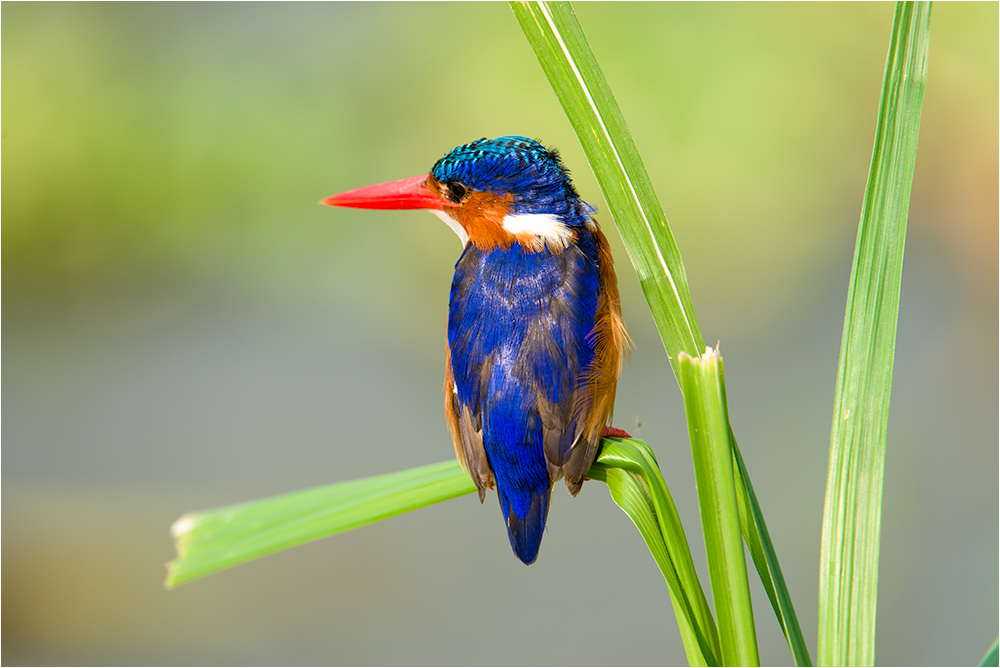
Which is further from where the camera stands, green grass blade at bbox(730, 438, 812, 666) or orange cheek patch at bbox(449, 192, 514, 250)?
orange cheek patch at bbox(449, 192, 514, 250)

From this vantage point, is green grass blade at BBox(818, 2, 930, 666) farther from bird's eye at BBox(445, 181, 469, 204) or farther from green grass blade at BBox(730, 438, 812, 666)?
bird's eye at BBox(445, 181, 469, 204)

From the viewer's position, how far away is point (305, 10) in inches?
95.9

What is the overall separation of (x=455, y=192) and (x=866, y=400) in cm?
29

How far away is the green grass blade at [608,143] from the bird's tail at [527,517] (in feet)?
0.53

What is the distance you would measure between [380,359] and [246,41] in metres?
1.13

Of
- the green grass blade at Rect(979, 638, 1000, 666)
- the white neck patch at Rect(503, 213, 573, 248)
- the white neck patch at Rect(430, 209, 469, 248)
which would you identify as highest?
the white neck patch at Rect(430, 209, 469, 248)

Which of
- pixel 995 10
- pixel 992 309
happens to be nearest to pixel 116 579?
pixel 992 309

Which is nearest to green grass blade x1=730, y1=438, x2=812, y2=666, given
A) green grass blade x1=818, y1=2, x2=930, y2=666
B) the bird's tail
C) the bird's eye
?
green grass blade x1=818, y1=2, x2=930, y2=666

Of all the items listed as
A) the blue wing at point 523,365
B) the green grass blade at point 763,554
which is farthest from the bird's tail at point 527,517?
the green grass blade at point 763,554

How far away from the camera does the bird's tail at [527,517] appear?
46 centimetres

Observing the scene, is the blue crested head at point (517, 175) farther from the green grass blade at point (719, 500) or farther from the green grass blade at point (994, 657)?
the green grass blade at point (994, 657)

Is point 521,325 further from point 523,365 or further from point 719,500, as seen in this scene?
point 719,500

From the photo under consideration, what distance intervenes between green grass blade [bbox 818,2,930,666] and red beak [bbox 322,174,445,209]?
0.90ft

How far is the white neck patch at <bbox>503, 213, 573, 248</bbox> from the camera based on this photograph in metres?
0.50
